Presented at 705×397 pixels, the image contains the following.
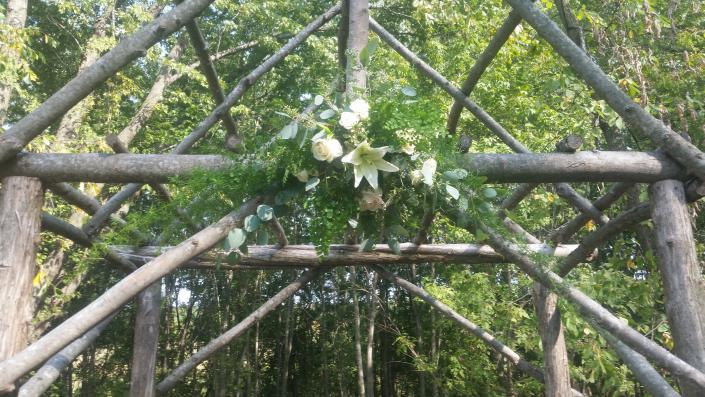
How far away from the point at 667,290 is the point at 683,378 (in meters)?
0.41

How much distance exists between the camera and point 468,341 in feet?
27.8

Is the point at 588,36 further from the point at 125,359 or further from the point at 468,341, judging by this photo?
the point at 125,359

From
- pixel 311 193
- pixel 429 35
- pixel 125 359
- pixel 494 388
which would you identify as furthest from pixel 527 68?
pixel 125 359

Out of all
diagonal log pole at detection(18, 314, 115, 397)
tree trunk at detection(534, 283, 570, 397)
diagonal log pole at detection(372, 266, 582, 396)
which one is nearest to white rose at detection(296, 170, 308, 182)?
diagonal log pole at detection(18, 314, 115, 397)

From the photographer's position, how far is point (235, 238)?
6.33ft

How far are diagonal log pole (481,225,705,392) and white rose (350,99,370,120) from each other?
2.01 feet

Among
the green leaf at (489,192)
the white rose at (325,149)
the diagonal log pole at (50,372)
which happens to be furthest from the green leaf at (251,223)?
the diagonal log pole at (50,372)

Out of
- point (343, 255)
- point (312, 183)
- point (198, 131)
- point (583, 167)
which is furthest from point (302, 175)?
point (343, 255)

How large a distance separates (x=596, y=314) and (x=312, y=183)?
1.19 m

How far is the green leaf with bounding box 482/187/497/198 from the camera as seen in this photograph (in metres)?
2.00

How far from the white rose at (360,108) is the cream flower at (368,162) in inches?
4.7

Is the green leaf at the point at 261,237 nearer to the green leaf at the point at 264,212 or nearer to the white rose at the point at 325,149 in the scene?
the green leaf at the point at 264,212

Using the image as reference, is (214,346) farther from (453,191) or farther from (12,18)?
(12,18)

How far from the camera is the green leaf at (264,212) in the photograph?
1.94 m
